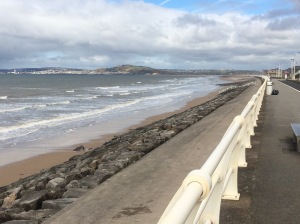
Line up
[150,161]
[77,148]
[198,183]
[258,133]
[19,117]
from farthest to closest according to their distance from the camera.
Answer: [19,117] → [77,148] → [258,133] → [150,161] → [198,183]

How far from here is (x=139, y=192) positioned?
16.4 ft

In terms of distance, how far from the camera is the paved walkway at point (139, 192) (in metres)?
4.20

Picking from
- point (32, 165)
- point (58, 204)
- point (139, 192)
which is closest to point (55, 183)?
point (58, 204)

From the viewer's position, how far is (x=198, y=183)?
6.84 feet

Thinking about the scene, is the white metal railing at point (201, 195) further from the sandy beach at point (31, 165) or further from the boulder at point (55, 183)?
the sandy beach at point (31, 165)

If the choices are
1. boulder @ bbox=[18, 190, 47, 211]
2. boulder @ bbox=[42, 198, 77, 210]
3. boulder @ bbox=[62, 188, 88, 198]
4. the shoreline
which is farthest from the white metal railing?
the shoreline

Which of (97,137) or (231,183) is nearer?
(231,183)

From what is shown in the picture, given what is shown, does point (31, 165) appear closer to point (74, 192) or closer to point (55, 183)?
point (55, 183)

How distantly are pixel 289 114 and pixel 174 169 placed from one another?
10.2m

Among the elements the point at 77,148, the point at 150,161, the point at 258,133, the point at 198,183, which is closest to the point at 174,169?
the point at 150,161

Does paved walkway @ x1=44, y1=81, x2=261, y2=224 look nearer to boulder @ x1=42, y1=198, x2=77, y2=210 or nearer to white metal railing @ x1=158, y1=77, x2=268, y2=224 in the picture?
boulder @ x1=42, y1=198, x2=77, y2=210

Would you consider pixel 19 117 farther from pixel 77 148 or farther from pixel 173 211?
pixel 173 211

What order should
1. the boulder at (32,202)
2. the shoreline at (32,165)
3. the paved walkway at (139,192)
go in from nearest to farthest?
the paved walkway at (139,192) → the boulder at (32,202) → the shoreline at (32,165)

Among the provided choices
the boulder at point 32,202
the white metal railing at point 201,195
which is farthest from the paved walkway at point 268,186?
the boulder at point 32,202
